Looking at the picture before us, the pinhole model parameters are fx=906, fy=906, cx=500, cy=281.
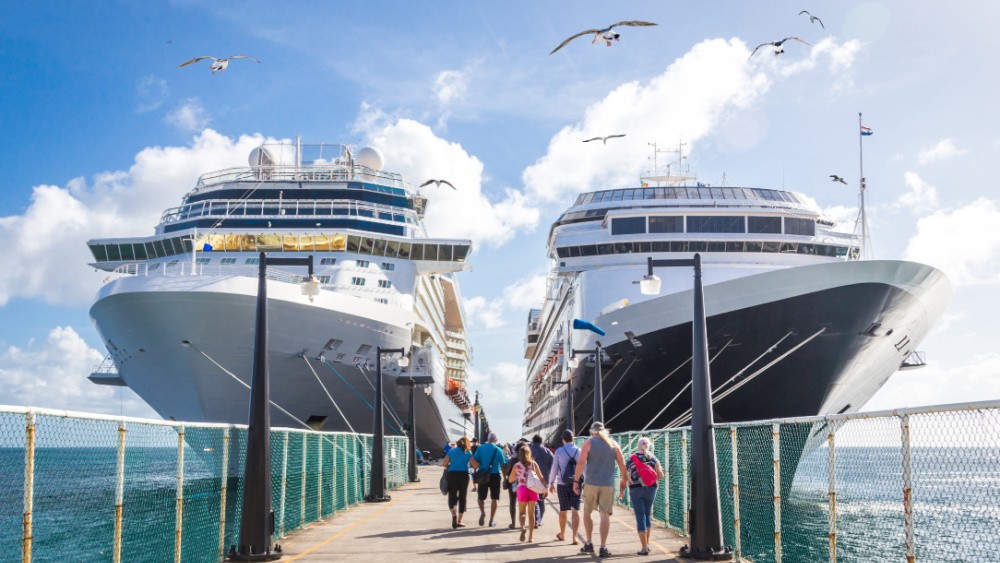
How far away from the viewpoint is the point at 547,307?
55844 mm

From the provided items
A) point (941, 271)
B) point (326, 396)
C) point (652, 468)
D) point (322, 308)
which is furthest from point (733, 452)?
point (326, 396)

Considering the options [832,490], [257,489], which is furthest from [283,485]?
[832,490]

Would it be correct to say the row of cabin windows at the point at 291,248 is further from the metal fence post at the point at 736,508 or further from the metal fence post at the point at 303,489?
the metal fence post at the point at 736,508

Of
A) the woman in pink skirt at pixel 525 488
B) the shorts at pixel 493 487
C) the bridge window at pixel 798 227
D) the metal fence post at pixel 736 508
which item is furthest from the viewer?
the bridge window at pixel 798 227

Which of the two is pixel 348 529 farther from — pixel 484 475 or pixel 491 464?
pixel 491 464

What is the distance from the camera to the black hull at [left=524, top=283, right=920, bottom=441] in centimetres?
2233

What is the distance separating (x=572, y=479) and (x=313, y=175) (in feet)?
104

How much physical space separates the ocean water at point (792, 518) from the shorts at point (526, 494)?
2.67 metres

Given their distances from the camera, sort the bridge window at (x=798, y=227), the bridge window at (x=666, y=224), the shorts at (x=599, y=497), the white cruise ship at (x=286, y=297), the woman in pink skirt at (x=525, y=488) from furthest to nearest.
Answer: the bridge window at (x=666, y=224), the bridge window at (x=798, y=227), the white cruise ship at (x=286, y=297), the woman in pink skirt at (x=525, y=488), the shorts at (x=599, y=497)

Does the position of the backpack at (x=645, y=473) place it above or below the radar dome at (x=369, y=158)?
below

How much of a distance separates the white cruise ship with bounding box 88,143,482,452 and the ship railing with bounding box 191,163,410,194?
0.23 feet

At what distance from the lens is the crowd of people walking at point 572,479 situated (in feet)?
33.2

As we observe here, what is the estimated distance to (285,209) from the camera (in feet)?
118

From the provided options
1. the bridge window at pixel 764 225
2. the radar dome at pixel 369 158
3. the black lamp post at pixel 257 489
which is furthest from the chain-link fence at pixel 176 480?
the radar dome at pixel 369 158
